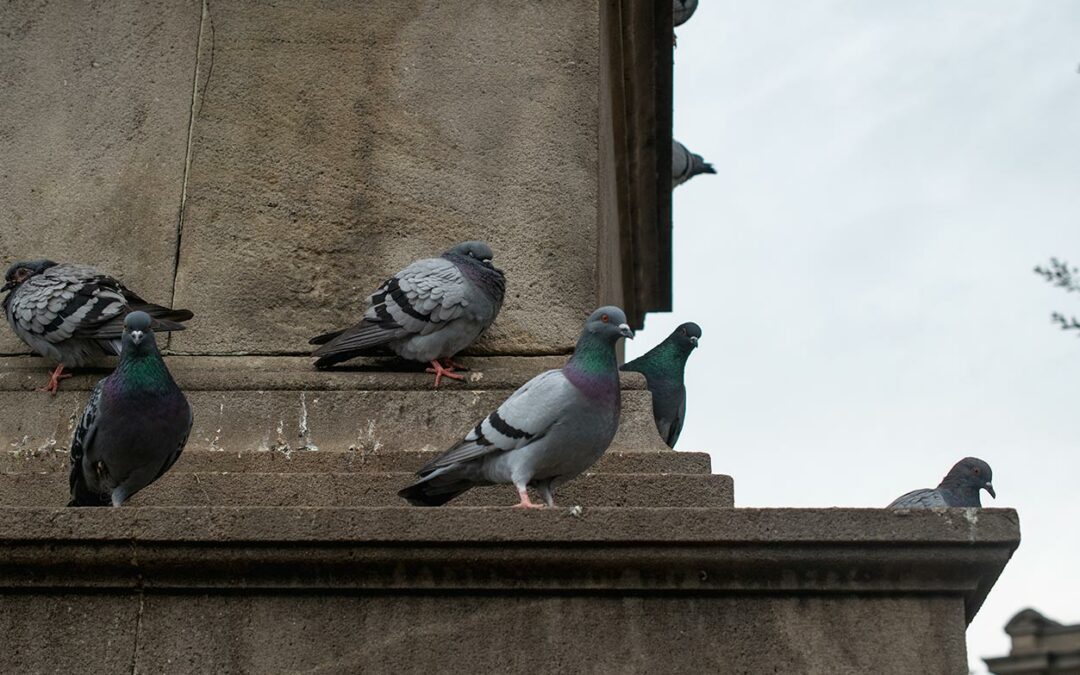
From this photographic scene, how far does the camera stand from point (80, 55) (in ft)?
24.4

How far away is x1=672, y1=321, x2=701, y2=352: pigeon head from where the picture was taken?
7765mm

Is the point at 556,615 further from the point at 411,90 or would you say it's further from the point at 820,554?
the point at 411,90

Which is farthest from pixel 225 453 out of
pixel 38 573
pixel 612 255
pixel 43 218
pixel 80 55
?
pixel 612 255

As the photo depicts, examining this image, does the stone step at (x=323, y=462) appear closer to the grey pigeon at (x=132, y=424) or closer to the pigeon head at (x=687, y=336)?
the grey pigeon at (x=132, y=424)

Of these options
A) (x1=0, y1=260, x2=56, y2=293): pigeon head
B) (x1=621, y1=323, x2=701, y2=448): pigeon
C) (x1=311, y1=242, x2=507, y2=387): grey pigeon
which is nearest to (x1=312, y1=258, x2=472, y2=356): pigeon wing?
(x1=311, y1=242, x2=507, y2=387): grey pigeon

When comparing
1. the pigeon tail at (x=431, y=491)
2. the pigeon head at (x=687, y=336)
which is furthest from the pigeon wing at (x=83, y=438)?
the pigeon head at (x=687, y=336)

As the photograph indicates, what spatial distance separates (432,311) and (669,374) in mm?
1555

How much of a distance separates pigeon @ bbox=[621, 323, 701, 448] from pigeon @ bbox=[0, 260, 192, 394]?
2.11 metres

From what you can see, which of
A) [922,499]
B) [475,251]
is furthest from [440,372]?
[922,499]

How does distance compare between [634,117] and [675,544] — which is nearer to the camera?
[675,544]

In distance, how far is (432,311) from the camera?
6.45 metres

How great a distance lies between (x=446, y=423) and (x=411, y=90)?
1.59m

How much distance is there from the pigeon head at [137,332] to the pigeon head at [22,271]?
0.98m

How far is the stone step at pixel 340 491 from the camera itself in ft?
19.8
